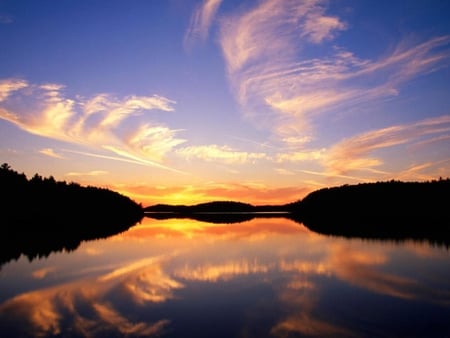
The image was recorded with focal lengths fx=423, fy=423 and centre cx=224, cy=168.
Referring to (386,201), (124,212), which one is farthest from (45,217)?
(386,201)

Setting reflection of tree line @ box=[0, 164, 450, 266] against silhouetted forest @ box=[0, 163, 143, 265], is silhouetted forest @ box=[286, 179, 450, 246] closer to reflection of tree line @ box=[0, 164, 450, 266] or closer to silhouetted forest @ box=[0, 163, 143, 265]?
reflection of tree line @ box=[0, 164, 450, 266]

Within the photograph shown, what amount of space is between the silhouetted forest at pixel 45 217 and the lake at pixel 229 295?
8.55 meters

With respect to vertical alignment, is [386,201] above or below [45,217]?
above

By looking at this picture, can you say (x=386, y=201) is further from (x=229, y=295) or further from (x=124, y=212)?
(x=229, y=295)

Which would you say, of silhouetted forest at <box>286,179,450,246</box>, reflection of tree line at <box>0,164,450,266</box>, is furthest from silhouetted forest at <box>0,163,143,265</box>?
silhouetted forest at <box>286,179,450,246</box>

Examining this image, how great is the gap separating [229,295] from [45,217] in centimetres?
7557

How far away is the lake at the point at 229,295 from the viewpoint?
11.9 metres

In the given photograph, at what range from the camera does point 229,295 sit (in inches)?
642

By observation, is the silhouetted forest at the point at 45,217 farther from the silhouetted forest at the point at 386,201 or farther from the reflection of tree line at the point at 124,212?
the silhouetted forest at the point at 386,201

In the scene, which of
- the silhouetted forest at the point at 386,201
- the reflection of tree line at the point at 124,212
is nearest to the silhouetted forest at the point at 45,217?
the reflection of tree line at the point at 124,212

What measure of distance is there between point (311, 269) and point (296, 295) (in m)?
6.99

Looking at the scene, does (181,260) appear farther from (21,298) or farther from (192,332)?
(192,332)

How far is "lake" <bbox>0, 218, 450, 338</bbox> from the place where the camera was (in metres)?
11.9

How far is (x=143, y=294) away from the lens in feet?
53.6
